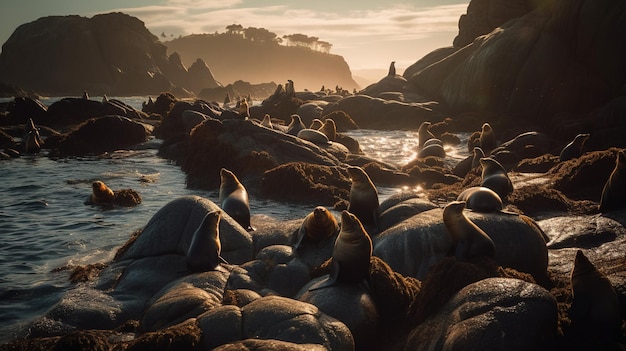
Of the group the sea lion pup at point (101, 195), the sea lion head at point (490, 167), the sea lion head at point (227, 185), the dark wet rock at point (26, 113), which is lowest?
the sea lion pup at point (101, 195)

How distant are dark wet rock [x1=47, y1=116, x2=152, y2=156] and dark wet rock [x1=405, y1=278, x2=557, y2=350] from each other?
2366 centimetres

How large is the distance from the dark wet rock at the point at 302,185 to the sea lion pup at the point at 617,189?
7085 millimetres

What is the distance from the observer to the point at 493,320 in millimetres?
5031

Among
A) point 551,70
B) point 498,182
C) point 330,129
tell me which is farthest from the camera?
point 551,70

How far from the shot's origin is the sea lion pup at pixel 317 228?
353 inches

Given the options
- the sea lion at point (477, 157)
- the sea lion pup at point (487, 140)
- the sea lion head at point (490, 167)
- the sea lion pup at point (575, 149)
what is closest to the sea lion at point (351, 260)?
the sea lion head at point (490, 167)

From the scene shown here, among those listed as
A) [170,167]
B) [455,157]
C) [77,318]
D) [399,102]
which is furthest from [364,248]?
[399,102]

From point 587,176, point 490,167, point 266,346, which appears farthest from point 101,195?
point 587,176

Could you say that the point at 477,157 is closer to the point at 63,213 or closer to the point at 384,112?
the point at 63,213

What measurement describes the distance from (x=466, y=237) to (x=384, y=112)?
3136cm

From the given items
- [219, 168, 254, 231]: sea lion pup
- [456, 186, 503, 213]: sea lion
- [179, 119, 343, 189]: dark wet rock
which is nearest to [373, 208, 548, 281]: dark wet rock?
[456, 186, 503, 213]: sea lion

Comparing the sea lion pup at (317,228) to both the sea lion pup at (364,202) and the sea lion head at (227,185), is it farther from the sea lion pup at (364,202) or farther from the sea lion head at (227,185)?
the sea lion head at (227,185)

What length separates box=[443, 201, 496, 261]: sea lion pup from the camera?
7.52 metres

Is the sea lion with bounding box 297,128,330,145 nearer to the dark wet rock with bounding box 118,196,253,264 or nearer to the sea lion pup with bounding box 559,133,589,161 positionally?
the sea lion pup with bounding box 559,133,589,161
